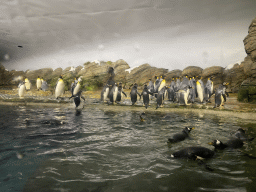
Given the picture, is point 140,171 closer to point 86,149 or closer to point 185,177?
point 185,177

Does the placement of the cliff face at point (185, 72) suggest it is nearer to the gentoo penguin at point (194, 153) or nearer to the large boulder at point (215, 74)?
the large boulder at point (215, 74)

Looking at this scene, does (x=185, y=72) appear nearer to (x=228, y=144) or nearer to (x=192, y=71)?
(x=192, y=71)

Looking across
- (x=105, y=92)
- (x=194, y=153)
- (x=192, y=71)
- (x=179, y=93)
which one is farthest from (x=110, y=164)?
(x=192, y=71)

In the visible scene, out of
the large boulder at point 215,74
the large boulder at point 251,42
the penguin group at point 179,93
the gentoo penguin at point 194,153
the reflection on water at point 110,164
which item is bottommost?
the reflection on water at point 110,164

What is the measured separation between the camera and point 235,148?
11.3 ft

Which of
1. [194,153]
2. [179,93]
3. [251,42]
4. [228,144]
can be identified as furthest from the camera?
[251,42]

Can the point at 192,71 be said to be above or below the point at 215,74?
above

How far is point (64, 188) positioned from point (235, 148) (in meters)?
3.26

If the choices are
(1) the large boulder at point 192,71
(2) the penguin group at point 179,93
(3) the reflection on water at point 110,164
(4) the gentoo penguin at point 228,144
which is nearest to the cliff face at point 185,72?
(1) the large boulder at point 192,71

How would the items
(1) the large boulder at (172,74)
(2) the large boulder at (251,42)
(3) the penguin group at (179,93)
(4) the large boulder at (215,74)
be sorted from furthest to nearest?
(1) the large boulder at (172,74) → (4) the large boulder at (215,74) → (2) the large boulder at (251,42) → (3) the penguin group at (179,93)

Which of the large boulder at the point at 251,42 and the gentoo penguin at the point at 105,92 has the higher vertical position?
the large boulder at the point at 251,42

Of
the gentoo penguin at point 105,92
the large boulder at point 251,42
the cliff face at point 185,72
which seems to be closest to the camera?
the gentoo penguin at point 105,92

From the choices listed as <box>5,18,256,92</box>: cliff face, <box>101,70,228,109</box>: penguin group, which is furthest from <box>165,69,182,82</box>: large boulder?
<box>101,70,228,109</box>: penguin group

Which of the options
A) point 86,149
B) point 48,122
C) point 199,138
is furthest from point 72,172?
point 48,122
